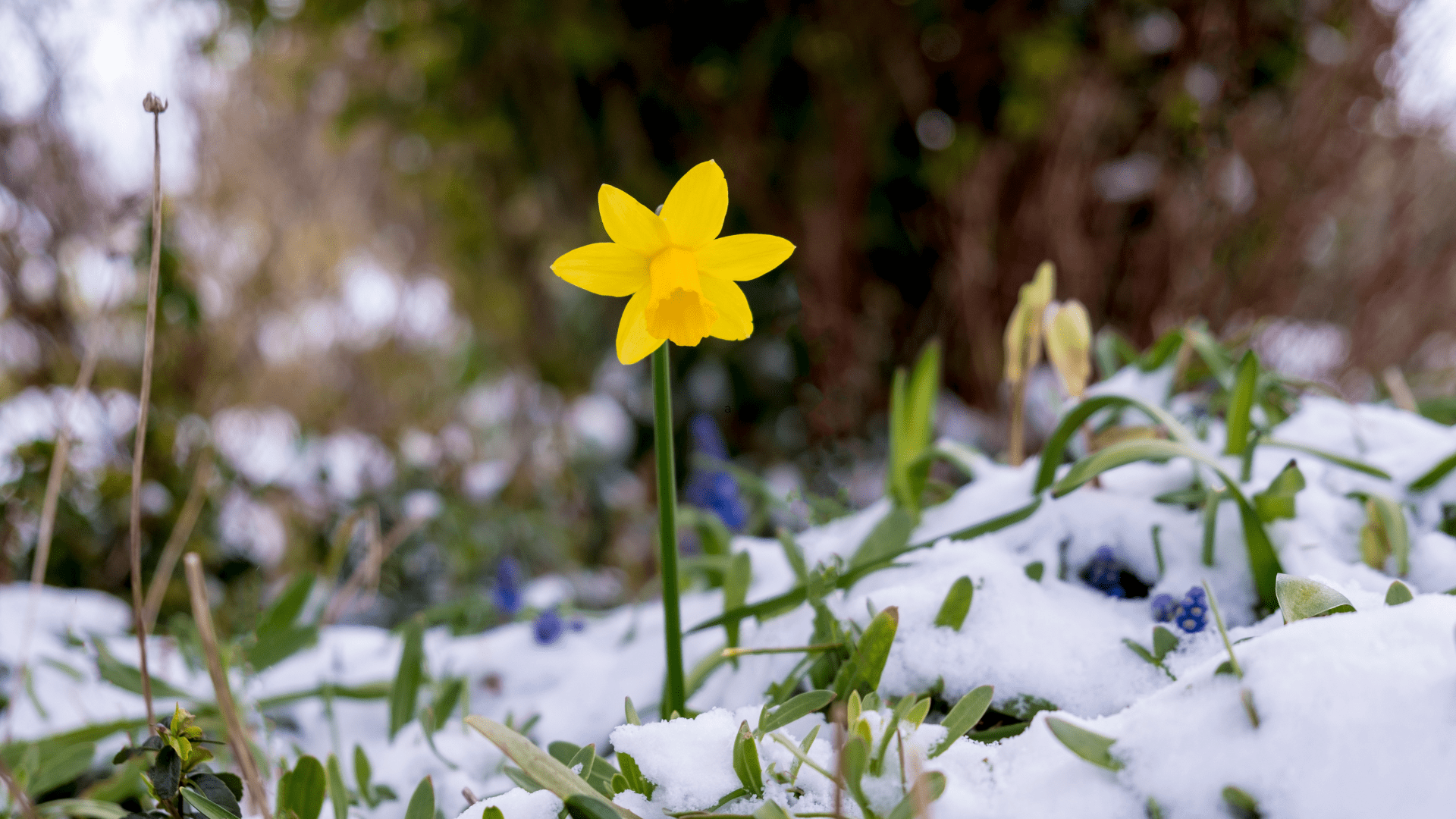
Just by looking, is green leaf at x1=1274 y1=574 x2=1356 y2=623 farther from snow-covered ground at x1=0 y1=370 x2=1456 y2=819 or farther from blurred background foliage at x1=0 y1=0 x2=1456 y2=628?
blurred background foliage at x1=0 y1=0 x2=1456 y2=628

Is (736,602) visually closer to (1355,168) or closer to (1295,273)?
(1295,273)

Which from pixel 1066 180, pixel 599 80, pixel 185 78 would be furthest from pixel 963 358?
pixel 185 78

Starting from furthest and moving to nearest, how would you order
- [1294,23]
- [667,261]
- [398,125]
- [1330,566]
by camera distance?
[398,125], [1294,23], [1330,566], [667,261]

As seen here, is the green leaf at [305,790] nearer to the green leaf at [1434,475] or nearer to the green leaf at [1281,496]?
the green leaf at [1281,496]

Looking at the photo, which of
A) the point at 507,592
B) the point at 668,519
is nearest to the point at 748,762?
the point at 668,519

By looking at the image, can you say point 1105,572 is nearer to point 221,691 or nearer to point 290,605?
point 221,691
